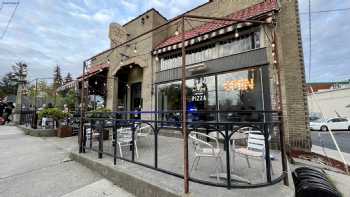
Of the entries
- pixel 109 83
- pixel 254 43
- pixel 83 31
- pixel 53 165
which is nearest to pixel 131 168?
pixel 53 165

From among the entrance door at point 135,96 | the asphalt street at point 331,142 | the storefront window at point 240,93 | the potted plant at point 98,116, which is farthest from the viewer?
the entrance door at point 135,96

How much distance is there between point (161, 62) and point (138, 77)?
2556 mm

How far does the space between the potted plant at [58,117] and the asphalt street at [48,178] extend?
2.64 meters

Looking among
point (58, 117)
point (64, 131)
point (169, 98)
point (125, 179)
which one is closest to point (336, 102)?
point (169, 98)

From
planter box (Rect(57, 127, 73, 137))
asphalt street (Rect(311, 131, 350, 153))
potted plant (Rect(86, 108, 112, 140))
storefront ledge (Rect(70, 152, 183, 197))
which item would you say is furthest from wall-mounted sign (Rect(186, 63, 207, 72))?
planter box (Rect(57, 127, 73, 137))

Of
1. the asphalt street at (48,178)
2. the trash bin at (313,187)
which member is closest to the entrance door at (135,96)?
the asphalt street at (48,178)

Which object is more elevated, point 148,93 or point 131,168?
point 148,93

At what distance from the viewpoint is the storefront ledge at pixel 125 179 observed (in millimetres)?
2535

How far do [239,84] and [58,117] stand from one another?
8.41 m

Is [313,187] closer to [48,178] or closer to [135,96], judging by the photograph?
[48,178]

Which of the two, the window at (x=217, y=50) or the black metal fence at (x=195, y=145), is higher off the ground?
the window at (x=217, y=50)

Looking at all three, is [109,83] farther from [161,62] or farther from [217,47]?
[217,47]

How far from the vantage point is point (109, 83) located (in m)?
12.2

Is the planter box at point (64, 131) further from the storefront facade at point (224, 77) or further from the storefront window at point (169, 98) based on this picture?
the storefront facade at point (224, 77)
